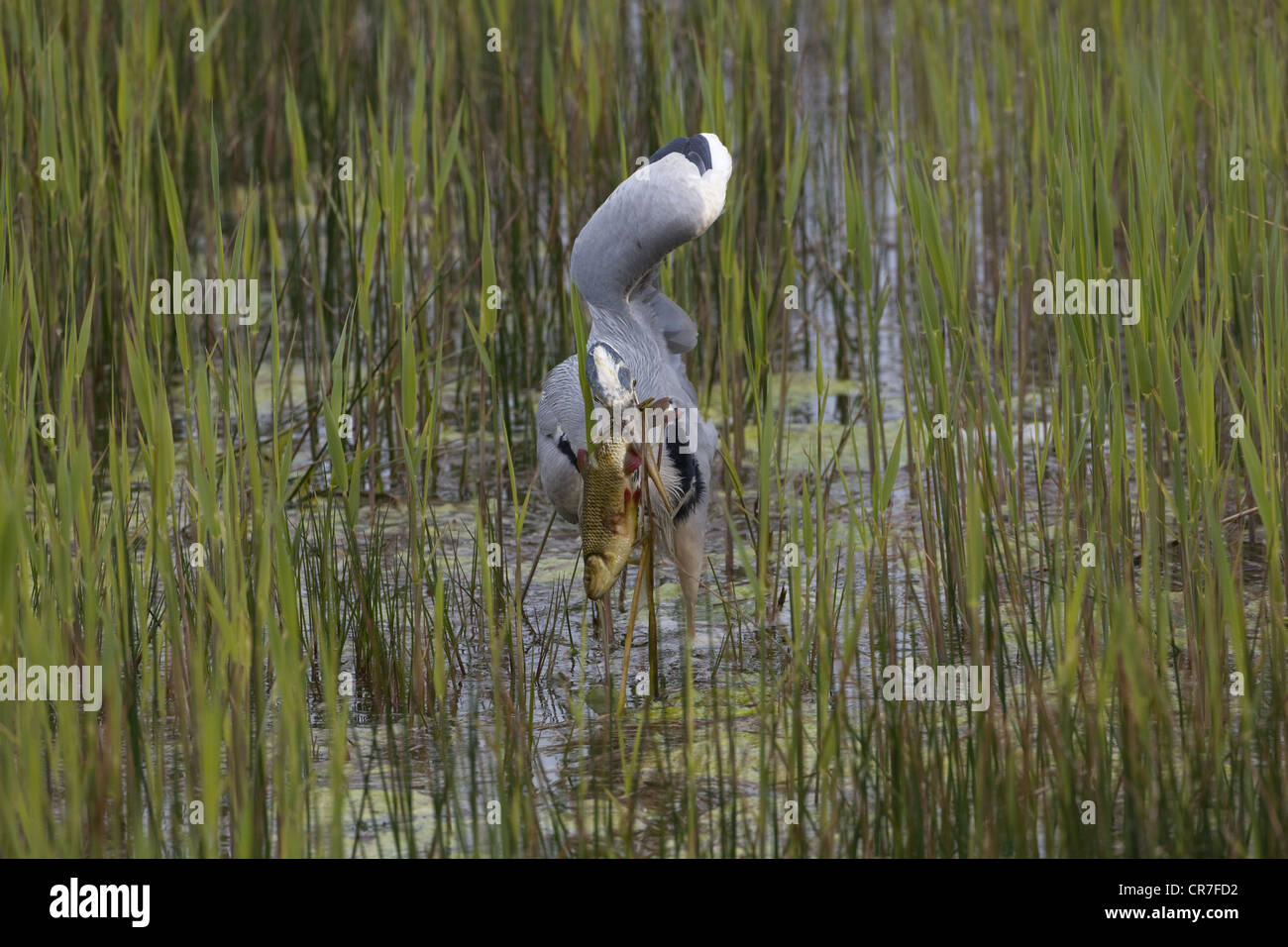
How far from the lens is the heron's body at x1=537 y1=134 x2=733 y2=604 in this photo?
8.57 feet

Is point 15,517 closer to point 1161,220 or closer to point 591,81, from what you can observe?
point 1161,220

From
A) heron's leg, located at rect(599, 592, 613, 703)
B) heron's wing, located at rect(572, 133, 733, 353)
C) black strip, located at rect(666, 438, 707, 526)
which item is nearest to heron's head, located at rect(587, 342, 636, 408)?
black strip, located at rect(666, 438, 707, 526)

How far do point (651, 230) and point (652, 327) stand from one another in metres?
0.28

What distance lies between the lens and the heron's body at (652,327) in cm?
261

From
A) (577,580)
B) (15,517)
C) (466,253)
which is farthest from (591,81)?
(15,517)

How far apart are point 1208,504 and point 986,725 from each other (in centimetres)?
52

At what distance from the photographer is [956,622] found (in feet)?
9.64

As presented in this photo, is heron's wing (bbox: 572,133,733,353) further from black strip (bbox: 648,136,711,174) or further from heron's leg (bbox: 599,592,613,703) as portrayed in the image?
heron's leg (bbox: 599,592,613,703)

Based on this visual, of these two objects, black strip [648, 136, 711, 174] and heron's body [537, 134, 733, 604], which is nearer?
heron's body [537, 134, 733, 604]

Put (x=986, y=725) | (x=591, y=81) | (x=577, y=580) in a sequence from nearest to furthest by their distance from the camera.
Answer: (x=986, y=725) < (x=577, y=580) < (x=591, y=81)

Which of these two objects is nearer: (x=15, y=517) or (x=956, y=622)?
(x=15, y=517)
